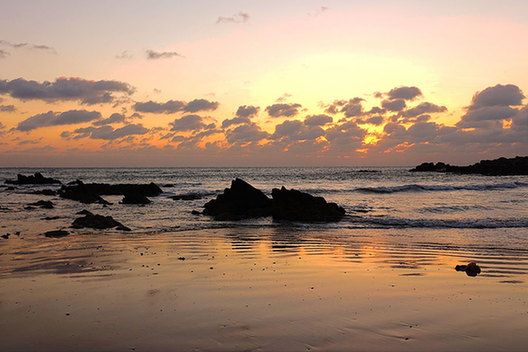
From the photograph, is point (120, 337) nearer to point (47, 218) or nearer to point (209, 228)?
point (209, 228)

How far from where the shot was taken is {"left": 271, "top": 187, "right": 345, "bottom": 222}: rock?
24.4 meters

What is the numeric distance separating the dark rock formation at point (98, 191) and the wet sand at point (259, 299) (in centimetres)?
2329

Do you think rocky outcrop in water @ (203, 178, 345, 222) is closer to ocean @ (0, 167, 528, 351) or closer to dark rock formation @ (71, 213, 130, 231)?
ocean @ (0, 167, 528, 351)

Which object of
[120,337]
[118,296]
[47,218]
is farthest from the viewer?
[47,218]

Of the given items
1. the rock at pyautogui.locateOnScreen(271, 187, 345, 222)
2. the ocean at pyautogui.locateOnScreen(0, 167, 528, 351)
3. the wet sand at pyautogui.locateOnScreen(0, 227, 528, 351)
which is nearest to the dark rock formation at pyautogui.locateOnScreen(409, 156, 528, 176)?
the rock at pyautogui.locateOnScreen(271, 187, 345, 222)

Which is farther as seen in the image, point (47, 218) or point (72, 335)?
point (47, 218)

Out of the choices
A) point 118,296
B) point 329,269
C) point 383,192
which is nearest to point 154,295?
point 118,296

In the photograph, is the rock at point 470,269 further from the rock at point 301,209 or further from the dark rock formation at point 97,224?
the dark rock formation at point 97,224

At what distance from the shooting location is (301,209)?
25109mm

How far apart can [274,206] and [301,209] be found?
195 centimetres

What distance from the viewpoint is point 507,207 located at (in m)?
31.0

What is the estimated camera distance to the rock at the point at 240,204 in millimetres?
26766

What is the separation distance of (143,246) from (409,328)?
35.4 feet

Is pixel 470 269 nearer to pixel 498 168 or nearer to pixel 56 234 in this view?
pixel 56 234
